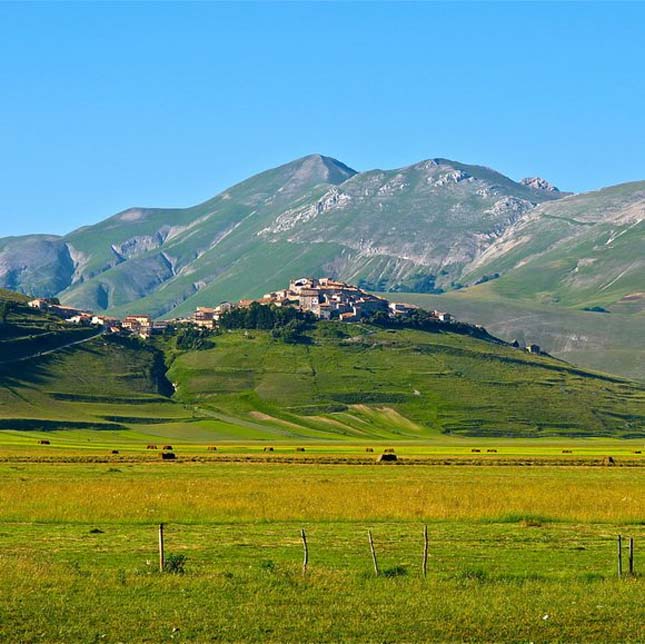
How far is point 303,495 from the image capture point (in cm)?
7425

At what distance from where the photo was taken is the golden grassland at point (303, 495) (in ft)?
212

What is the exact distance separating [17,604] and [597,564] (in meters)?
22.5

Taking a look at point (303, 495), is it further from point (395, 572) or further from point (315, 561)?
point (395, 572)

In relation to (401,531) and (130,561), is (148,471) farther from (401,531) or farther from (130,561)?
(130,561)

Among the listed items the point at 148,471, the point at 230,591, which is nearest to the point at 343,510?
the point at 230,591

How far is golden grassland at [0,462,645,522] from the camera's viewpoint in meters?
64.5

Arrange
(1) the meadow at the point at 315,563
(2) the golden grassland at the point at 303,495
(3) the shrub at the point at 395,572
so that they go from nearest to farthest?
(1) the meadow at the point at 315,563
(3) the shrub at the point at 395,572
(2) the golden grassland at the point at 303,495

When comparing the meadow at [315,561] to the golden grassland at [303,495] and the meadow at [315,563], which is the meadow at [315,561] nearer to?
the meadow at [315,563]

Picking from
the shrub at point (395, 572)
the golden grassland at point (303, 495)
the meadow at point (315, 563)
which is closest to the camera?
the meadow at point (315, 563)

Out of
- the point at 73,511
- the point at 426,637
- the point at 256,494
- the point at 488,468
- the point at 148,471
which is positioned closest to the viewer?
the point at 426,637

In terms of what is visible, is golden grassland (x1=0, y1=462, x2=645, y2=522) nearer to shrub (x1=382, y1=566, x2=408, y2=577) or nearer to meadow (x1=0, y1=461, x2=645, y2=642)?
meadow (x1=0, y1=461, x2=645, y2=642)

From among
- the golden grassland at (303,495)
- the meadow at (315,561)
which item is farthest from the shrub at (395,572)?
the golden grassland at (303,495)

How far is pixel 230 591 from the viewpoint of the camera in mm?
39094

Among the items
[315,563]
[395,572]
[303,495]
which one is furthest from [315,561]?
[303,495]
